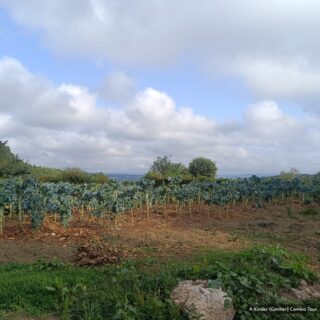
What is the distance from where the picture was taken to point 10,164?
92.7 ft

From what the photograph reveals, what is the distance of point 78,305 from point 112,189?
929 centimetres

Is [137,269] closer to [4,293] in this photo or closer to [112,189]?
[4,293]

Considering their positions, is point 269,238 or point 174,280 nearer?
point 174,280

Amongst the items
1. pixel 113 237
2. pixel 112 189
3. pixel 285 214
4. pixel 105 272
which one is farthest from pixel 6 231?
pixel 285 214

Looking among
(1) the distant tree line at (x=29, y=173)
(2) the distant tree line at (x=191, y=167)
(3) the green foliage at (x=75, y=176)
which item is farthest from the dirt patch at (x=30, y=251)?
(2) the distant tree line at (x=191, y=167)

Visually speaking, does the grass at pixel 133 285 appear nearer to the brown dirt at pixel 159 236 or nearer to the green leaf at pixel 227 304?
the green leaf at pixel 227 304

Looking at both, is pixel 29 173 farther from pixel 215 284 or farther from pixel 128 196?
pixel 215 284

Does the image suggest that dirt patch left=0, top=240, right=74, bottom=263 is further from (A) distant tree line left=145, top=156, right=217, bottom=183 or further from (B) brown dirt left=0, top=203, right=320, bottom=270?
(A) distant tree line left=145, top=156, right=217, bottom=183

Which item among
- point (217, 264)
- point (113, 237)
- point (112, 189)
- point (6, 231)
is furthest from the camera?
point (112, 189)

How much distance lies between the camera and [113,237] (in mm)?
9875

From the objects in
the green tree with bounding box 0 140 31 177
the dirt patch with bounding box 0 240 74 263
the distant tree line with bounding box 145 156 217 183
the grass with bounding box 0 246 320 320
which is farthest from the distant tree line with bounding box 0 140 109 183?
the grass with bounding box 0 246 320 320

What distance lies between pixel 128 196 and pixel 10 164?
16.3 metres

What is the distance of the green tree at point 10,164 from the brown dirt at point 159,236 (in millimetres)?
14764

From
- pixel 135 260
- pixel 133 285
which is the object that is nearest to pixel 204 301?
pixel 133 285
